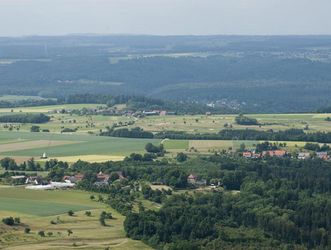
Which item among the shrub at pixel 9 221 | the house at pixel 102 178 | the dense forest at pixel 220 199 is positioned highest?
the shrub at pixel 9 221

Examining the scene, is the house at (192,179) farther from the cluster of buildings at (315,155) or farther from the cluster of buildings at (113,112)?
the cluster of buildings at (113,112)

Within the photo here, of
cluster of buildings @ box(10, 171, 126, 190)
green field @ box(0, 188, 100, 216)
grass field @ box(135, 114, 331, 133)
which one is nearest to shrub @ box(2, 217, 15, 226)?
green field @ box(0, 188, 100, 216)

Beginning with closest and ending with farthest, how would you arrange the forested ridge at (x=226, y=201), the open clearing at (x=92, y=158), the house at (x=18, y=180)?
1. the forested ridge at (x=226, y=201)
2. the house at (x=18, y=180)
3. the open clearing at (x=92, y=158)

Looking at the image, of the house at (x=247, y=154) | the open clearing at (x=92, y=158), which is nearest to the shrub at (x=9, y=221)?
the open clearing at (x=92, y=158)

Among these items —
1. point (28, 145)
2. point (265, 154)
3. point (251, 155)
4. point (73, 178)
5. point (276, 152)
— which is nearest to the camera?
point (73, 178)

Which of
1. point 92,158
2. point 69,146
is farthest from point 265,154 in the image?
point 69,146

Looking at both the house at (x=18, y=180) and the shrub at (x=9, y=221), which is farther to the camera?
the house at (x=18, y=180)

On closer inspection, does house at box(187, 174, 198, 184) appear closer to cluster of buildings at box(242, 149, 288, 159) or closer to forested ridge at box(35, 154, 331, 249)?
forested ridge at box(35, 154, 331, 249)

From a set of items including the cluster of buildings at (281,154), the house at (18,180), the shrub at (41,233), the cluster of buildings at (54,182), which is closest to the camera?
the shrub at (41,233)

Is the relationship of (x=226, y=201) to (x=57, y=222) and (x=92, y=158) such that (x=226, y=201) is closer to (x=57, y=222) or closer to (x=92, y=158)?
(x=57, y=222)
